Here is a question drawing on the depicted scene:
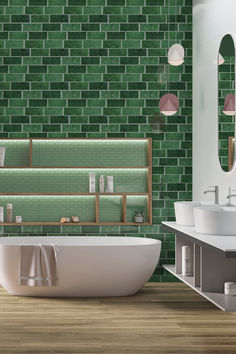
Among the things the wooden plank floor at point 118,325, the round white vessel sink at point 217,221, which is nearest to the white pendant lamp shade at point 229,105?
the round white vessel sink at point 217,221

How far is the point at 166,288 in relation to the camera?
7.51 metres

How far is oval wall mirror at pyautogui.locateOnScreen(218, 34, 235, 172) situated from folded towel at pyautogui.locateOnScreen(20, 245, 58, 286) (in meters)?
2.13

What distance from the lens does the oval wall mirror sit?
6.01 metres

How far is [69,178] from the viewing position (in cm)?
804

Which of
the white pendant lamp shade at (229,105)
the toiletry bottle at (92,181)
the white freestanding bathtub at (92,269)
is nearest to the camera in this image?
the white pendant lamp shade at (229,105)

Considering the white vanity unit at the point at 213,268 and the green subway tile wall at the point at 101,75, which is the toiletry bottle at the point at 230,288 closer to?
the white vanity unit at the point at 213,268

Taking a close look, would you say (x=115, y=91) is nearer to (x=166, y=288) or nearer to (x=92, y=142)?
(x=92, y=142)

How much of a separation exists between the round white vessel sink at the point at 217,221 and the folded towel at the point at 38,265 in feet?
6.85

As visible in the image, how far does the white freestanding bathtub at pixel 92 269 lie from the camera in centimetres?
660

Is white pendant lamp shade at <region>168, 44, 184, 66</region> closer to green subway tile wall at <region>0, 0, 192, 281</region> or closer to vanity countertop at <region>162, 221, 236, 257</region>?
green subway tile wall at <region>0, 0, 192, 281</region>

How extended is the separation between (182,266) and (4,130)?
315cm

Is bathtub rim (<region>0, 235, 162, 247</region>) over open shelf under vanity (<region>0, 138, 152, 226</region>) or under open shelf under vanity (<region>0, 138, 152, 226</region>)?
under

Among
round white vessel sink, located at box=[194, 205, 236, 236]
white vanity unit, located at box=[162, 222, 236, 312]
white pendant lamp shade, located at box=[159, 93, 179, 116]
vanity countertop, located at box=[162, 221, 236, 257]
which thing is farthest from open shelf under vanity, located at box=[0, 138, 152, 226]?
round white vessel sink, located at box=[194, 205, 236, 236]

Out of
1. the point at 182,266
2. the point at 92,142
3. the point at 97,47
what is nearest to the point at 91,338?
the point at 182,266
